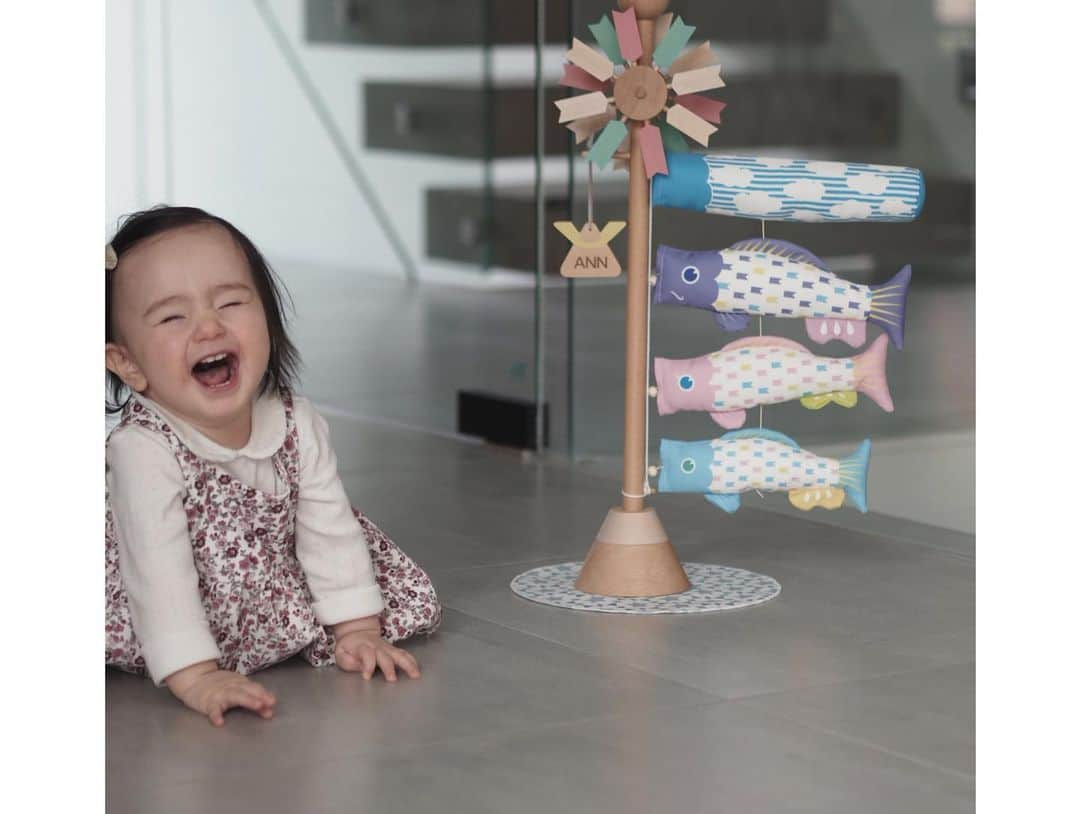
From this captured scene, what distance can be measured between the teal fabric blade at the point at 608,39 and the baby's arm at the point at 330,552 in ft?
2.40

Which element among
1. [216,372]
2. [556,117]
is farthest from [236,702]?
[556,117]

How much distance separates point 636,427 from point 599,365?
1383mm

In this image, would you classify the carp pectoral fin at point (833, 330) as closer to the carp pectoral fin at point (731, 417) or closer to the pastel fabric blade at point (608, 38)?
the carp pectoral fin at point (731, 417)

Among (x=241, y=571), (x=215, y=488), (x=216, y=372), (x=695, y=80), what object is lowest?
(x=241, y=571)

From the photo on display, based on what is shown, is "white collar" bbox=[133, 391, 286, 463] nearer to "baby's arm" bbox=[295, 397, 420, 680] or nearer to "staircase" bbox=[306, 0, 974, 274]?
"baby's arm" bbox=[295, 397, 420, 680]

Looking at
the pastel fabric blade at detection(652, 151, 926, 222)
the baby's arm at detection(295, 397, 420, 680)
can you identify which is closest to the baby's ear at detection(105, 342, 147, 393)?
the baby's arm at detection(295, 397, 420, 680)

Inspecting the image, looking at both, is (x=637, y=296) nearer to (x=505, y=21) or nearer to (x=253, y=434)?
(x=253, y=434)

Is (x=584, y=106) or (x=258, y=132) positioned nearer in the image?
(x=584, y=106)

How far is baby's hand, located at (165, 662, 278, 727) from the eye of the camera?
7.31ft

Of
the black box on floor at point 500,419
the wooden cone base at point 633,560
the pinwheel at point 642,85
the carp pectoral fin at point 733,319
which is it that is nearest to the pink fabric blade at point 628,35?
the pinwheel at point 642,85

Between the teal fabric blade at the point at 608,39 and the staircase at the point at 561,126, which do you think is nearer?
the teal fabric blade at the point at 608,39

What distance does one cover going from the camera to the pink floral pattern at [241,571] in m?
2.42

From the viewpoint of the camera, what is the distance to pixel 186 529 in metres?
2.37
